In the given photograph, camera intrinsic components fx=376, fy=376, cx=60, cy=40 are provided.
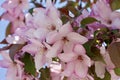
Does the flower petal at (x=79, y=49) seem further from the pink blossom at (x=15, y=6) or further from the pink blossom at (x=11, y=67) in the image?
the pink blossom at (x=15, y=6)

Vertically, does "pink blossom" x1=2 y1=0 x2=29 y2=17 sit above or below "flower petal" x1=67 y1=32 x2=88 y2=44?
below

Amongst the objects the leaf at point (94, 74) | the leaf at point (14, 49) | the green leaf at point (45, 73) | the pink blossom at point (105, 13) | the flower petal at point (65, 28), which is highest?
the pink blossom at point (105, 13)

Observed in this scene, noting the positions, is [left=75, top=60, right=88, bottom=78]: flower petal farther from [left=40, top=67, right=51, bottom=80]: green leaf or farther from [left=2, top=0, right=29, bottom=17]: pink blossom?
[left=2, top=0, right=29, bottom=17]: pink blossom

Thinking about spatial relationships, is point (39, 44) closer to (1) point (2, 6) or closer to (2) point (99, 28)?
(2) point (99, 28)

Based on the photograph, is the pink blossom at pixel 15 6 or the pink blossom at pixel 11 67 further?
the pink blossom at pixel 15 6

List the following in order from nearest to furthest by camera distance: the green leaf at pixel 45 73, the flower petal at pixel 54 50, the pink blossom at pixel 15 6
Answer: the flower petal at pixel 54 50
the green leaf at pixel 45 73
the pink blossom at pixel 15 6

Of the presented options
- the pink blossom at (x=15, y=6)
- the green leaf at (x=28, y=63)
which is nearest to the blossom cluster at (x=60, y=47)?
the green leaf at (x=28, y=63)

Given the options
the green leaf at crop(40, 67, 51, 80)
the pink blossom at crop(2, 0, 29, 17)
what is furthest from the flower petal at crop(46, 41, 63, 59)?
the pink blossom at crop(2, 0, 29, 17)

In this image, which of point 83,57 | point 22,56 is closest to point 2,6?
point 22,56
